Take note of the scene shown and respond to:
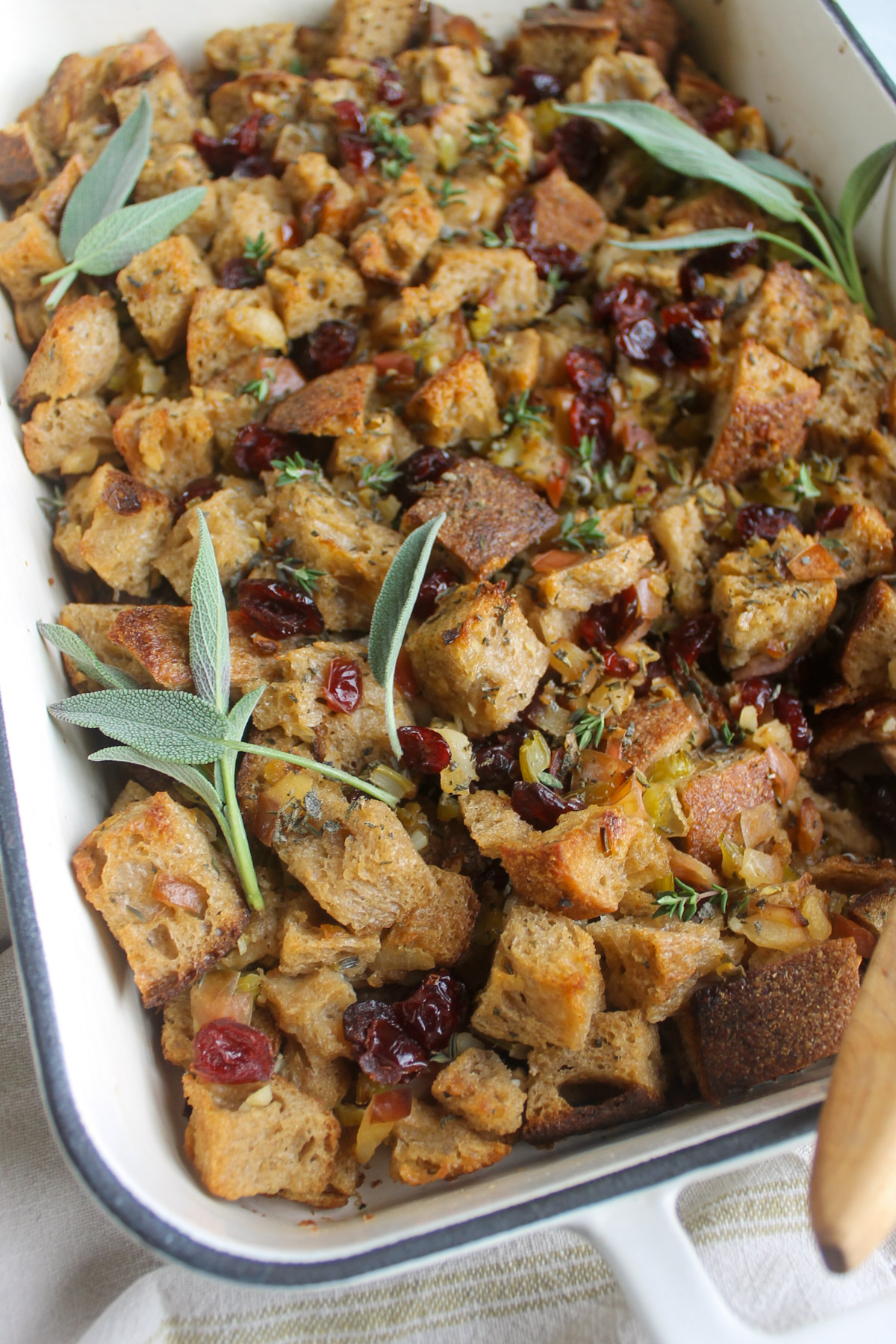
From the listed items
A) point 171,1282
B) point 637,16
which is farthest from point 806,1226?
point 637,16

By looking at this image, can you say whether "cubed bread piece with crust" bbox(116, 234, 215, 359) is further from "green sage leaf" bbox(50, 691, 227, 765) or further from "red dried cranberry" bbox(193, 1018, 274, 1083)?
"red dried cranberry" bbox(193, 1018, 274, 1083)

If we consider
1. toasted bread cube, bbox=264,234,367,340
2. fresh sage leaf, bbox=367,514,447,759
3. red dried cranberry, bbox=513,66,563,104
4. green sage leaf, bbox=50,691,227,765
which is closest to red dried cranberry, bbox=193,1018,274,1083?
green sage leaf, bbox=50,691,227,765

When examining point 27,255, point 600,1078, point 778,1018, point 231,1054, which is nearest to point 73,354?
point 27,255

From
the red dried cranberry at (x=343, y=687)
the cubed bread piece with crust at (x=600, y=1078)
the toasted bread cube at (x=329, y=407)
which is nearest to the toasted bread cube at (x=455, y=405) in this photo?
the toasted bread cube at (x=329, y=407)

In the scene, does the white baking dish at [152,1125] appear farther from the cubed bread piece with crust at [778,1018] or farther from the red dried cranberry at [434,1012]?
the red dried cranberry at [434,1012]

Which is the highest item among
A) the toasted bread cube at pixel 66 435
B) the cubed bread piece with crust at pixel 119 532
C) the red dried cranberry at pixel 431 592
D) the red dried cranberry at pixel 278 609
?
the toasted bread cube at pixel 66 435

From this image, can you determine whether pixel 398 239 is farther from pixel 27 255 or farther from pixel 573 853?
pixel 573 853
